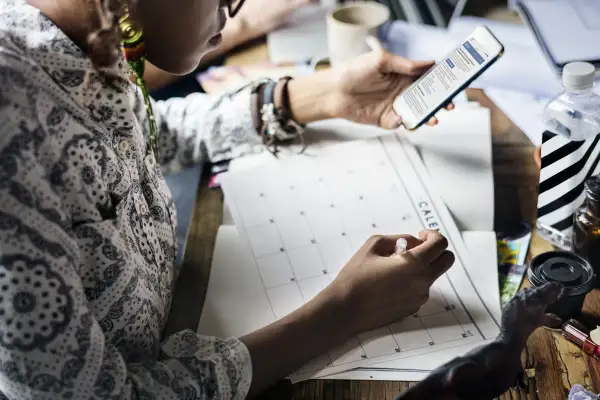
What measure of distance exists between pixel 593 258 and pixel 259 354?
33cm

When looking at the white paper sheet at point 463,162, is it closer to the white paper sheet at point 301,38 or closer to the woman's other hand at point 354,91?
the woman's other hand at point 354,91

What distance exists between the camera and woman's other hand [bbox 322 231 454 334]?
2.08ft

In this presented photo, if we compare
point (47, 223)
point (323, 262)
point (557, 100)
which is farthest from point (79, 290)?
point (557, 100)

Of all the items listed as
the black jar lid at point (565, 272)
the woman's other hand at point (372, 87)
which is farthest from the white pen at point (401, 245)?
the woman's other hand at point (372, 87)

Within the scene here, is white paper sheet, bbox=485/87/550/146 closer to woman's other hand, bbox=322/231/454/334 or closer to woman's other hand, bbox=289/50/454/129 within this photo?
woman's other hand, bbox=289/50/454/129

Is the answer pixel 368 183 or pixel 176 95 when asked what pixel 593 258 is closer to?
pixel 368 183

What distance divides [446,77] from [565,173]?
0.60 ft

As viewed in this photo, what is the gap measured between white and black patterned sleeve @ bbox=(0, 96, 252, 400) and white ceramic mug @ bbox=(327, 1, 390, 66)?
0.52m

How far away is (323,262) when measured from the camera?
722mm

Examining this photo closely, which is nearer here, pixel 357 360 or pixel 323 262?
pixel 357 360

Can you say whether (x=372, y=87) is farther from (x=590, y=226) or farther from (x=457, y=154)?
(x=590, y=226)

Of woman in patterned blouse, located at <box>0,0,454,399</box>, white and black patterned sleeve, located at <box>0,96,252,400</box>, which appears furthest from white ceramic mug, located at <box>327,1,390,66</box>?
white and black patterned sleeve, located at <box>0,96,252,400</box>

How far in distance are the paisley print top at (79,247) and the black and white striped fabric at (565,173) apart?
353mm

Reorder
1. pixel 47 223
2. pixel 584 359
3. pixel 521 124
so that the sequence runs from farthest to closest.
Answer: pixel 521 124
pixel 584 359
pixel 47 223
